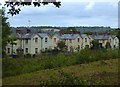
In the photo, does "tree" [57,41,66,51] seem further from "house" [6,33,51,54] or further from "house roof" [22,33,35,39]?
"house roof" [22,33,35,39]

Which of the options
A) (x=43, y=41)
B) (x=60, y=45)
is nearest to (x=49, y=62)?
(x=43, y=41)

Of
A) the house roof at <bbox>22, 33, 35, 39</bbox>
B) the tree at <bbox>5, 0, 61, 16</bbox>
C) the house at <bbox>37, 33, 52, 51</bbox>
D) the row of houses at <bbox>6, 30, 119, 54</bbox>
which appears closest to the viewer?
the tree at <bbox>5, 0, 61, 16</bbox>

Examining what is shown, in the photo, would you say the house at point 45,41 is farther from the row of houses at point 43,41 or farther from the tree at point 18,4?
the tree at point 18,4

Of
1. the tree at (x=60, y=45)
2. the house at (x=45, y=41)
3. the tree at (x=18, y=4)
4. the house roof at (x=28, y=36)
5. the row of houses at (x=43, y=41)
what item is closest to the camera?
the tree at (x=18, y=4)

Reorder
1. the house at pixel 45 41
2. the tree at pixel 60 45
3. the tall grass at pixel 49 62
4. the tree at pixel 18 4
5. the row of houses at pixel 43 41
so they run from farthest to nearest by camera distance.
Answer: the tree at pixel 60 45, the house at pixel 45 41, the row of houses at pixel 43 41, the tall grass at pixel 49 62, the tree at pixel 18 4

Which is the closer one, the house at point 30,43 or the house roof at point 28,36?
the house roof at point 28,36

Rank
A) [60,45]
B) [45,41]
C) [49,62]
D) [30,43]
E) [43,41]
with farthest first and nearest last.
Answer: [45,41]
[60,45]
[43,41]
[30,43]
[49,62]

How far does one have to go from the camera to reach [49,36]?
4991 cm

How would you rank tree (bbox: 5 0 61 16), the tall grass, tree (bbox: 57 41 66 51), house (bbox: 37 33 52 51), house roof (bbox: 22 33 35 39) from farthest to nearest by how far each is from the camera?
tree (bbox: 57 41 66 51) → house (bbox: 37 33 52 51) → house roof (bbox: 22 33 35 39) → the tall grass → tree (bbox: 5 0 61 16)

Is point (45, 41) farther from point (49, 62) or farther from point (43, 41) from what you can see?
point (49, 62)

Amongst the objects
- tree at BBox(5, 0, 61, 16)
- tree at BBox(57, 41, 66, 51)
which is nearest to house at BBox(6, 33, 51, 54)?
tree at BBox(57, 41, 66, 51)

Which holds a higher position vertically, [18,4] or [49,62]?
[18,4]

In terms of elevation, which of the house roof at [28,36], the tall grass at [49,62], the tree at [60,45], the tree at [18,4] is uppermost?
the tree at [18,4]

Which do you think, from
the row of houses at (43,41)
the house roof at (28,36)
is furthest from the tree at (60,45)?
the house roof at (28,36)
